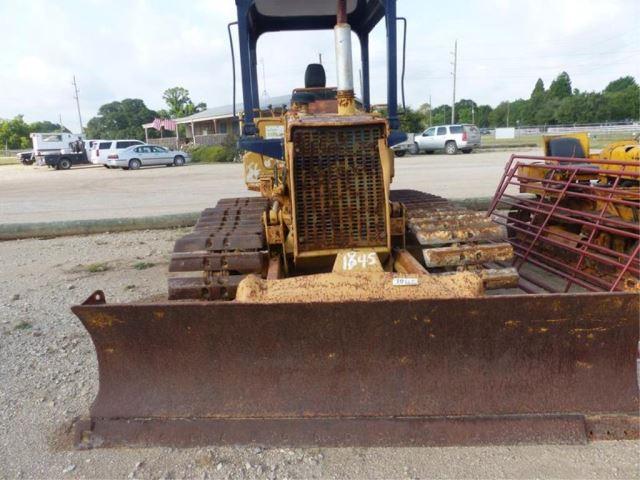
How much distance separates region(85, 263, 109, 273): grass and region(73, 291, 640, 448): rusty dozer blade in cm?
372

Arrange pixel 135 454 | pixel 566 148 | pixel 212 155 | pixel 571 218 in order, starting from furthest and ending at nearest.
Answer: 1. pixel 212 155
2. pixel 566 148
3. pixel 571 218
4. pixel 135 454

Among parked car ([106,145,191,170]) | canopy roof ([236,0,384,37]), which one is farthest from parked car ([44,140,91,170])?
canopy roof ([236,0,384,37])

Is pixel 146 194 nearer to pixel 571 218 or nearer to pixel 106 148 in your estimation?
pixel 571 218

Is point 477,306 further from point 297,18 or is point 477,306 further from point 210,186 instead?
point 210,186

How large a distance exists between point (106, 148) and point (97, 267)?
27.7 metres

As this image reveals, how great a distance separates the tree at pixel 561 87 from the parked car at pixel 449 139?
6674 cm

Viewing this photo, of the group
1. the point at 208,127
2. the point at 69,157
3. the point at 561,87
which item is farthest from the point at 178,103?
the point at 561,87

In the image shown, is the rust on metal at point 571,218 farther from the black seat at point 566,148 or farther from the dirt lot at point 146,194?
the dirt lot at point 146,194

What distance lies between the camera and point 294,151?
3.56 meters

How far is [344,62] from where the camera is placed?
152 inches

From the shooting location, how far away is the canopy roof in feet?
17.1

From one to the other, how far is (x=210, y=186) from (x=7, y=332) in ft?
40.2

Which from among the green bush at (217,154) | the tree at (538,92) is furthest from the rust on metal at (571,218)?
the tree at (538,92)

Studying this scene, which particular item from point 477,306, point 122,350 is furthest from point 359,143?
point 122,350
